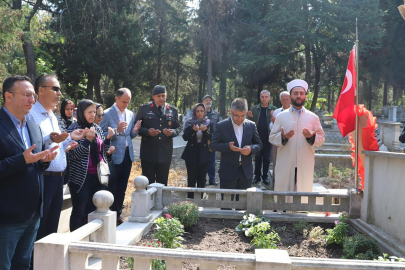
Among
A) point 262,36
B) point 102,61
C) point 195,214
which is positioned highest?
point 262,36

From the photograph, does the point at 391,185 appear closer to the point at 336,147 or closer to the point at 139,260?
the point at 139,260

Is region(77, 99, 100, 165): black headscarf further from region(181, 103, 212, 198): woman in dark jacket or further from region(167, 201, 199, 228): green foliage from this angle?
region(181, 103, 212, 198): woman in dark jacket

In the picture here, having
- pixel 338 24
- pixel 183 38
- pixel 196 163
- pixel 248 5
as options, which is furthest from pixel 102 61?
pixel 196 163

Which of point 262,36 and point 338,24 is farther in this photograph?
point 262,36

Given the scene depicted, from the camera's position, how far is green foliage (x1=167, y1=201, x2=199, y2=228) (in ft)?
15.2

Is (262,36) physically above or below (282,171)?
above

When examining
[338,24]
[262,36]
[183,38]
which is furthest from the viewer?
[183,38]

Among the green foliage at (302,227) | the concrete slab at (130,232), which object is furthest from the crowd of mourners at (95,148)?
the green foliage at (302,227)

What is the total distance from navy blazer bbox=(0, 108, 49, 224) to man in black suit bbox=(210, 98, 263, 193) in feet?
9.32

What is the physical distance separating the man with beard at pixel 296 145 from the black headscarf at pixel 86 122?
2370 mm

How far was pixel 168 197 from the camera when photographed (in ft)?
17.2

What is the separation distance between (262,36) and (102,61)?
33.6ft

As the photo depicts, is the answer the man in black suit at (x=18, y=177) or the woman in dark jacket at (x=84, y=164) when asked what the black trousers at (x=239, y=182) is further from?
Answer: the man in black suit at (x=18, y=177)

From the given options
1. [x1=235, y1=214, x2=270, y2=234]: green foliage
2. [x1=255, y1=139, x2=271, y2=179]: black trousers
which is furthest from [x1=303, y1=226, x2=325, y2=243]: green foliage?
[x1=255, y1=139, x2=271, y2=179]: black trousers
